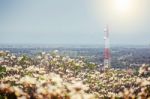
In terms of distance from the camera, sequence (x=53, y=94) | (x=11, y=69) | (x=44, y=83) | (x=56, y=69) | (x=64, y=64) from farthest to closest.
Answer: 1. (x=64, y=64)
2. (x=56, y=69)
3. (x=11, y=69)
4. (x=44, y=83)
5. (x=53, y=94)

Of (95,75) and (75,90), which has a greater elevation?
(75,90)

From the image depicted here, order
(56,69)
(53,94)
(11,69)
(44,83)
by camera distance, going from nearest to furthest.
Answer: (53,94) < (44,83) < (11,69) < (56,69)

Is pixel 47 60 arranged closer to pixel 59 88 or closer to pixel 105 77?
pixel 105 77

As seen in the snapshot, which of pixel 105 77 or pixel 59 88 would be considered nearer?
pixel 59 88

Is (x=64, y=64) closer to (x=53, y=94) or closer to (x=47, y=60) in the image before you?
(x=47, y=60)

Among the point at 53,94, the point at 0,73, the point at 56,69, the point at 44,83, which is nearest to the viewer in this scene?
the point at 53,94

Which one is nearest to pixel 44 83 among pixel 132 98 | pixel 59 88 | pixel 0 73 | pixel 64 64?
pixel 59 88

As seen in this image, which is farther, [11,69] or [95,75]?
[95,75]

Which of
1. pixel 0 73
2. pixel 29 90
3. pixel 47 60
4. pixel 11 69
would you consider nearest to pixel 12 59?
pixel 47 60

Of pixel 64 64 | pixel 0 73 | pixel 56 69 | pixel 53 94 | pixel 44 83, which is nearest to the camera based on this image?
pixel 53 94
